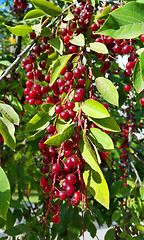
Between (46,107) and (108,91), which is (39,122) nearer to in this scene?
(46,107)

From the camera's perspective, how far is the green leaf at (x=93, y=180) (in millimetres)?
419

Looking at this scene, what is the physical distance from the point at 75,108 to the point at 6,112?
163 mm

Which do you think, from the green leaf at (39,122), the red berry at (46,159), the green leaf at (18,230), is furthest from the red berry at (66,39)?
the green leaf at (18,230)

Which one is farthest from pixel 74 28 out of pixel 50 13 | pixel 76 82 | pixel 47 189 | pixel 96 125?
pixel 47 189

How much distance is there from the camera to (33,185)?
1457 mm

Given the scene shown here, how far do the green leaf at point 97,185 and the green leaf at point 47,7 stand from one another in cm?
44

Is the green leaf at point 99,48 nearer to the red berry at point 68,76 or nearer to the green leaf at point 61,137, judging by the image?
the red berry at point 68,76

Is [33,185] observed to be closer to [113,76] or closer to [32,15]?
[113,76]

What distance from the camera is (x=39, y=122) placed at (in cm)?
55

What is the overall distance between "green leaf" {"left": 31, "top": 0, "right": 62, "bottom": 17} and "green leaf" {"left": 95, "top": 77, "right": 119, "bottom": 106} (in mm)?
268

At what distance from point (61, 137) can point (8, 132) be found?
0.12 metres

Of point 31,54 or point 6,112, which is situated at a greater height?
point 31,54

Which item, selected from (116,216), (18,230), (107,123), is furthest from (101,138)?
(18,230)

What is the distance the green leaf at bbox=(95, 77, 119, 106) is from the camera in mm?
489
